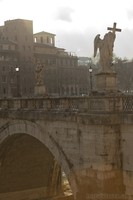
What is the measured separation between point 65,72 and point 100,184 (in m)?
70.3

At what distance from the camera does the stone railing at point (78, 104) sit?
1480cm

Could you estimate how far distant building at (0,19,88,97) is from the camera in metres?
73.8

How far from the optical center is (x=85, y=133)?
16.1 meters

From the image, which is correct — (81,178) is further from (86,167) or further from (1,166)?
(1,166)

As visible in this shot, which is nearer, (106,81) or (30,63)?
(106,81)

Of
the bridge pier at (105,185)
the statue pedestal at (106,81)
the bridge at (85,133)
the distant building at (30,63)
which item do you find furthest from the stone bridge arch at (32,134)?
the distant building at (30,63)

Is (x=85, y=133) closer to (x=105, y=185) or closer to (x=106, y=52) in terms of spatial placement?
(x=105, y=185)

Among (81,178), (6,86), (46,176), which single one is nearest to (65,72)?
(6,86)

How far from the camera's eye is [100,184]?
15.1 m

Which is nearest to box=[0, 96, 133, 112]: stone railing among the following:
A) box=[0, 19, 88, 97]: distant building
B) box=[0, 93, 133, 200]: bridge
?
box=[0, 93, 133, 200]: bridge

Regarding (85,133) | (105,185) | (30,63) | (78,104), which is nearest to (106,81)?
(78,104)

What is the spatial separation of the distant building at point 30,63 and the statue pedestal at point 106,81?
5429 centimetres

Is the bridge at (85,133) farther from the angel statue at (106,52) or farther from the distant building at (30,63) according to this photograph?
the distant building at (30,63)

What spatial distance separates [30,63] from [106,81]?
2422 inches
